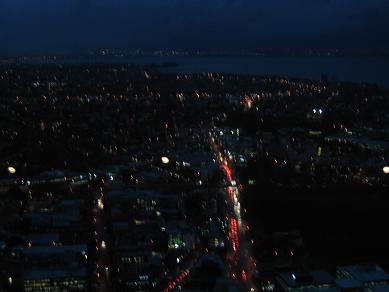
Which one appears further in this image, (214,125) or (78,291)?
(214,125)

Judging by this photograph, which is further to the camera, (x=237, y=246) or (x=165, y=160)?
(x=165, y=160)

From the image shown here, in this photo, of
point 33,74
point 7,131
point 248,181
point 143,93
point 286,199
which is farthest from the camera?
point 33,74

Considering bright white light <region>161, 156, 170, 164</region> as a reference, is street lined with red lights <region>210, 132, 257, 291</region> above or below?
below

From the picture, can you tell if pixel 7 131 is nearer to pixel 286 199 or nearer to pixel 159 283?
pixel 286 199

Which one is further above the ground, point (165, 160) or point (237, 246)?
point (165, 160)

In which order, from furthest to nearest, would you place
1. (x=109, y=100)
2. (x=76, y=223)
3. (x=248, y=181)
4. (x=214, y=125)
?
(x=109, y=100)
(x=214, y=125)
(x=248, y=181)
(x=76, y=223)

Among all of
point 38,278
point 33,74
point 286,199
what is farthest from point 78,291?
point 33,74

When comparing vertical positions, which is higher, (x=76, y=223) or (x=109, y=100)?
(x=109, y=100)

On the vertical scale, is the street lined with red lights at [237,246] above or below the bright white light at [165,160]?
below

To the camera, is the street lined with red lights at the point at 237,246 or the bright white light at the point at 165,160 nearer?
the street lined with red lights at the point at 237,246

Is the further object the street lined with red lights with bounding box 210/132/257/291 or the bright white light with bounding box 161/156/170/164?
the bright white light with bounding box 161/156/170/164

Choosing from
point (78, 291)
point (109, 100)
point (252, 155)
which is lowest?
point (78, 291)
